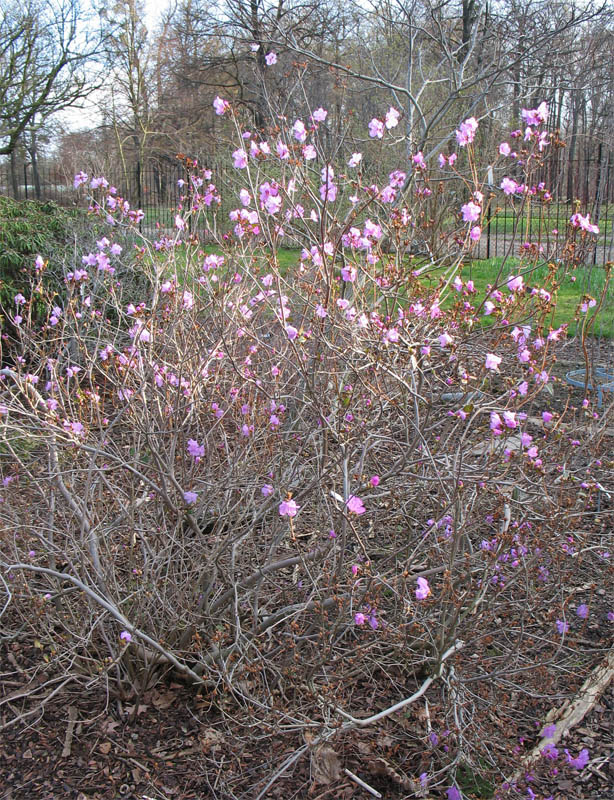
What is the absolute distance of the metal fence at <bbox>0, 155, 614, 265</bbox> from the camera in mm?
7883

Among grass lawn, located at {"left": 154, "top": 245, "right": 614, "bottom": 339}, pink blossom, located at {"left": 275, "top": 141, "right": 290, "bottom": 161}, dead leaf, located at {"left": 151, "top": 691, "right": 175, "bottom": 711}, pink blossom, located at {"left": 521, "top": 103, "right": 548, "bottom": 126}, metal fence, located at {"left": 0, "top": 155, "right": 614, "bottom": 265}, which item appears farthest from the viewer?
metal fence, located at {"left": 0, "top": 155, "right": 614, "bottom": 265}

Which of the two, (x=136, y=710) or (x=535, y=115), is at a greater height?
(x=535, y=115)

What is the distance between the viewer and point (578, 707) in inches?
93.0

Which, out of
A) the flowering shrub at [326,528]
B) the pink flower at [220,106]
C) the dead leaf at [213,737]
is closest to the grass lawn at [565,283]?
the pink flower at [220,106]

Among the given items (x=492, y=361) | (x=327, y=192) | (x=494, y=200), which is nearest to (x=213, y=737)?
(x=492, y=361)

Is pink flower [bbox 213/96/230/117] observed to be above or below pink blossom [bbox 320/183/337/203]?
above

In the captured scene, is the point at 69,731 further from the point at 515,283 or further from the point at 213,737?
the point at 515,283

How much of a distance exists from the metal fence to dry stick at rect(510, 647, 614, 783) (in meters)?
4.58

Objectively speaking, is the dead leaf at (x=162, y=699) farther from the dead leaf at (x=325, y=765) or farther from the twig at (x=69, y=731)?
the dead leaf at (x=325, y=765)

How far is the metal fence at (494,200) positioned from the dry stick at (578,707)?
4.58 metres

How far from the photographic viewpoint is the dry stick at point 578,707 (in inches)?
87.2

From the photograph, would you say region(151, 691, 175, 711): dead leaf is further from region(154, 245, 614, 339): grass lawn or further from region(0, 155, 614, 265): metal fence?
region(0, 155, 614, 265): metal fence

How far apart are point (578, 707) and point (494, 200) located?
28.7 ft

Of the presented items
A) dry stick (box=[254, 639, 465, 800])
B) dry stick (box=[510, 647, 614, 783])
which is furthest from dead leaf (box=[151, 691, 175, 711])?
dry stick (box=[510, 647, 614, 783])
